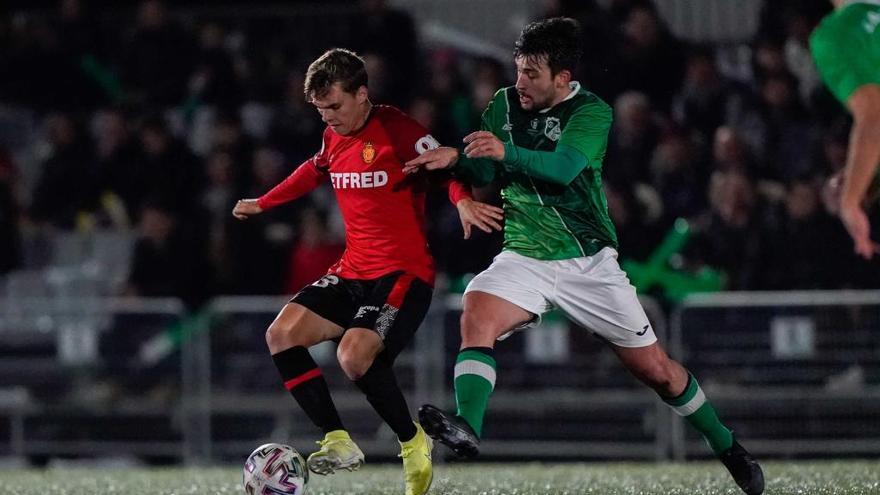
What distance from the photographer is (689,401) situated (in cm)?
644

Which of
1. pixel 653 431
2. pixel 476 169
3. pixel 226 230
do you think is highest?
pixel 476 169

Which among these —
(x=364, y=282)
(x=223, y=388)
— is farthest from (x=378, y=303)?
(x=223, y=388)

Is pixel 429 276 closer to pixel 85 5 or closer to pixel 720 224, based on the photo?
pixel 720 224

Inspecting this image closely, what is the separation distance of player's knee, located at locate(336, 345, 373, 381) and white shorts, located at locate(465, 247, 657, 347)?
0.54 metres

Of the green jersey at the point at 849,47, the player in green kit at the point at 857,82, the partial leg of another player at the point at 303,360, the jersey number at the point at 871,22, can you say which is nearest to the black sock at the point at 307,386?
the partial leg of another player at the point at 303,360

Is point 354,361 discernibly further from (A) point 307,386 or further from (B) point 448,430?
(B) point 448,430

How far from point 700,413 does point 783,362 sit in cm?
399

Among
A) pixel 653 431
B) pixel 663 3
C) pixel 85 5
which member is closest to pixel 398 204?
pixel 653 431

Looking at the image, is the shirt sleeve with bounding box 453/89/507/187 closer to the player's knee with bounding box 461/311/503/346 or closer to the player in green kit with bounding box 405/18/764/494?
the player in green kit with bounding box 405/18/764/494

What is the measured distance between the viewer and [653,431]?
10.4 m

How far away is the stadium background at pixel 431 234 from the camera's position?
10.3m

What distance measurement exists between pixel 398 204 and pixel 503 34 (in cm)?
642

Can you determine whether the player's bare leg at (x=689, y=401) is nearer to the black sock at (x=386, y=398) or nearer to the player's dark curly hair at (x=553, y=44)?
the black sock at (x=386, y=398)

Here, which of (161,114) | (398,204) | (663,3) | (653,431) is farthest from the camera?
(161,114)
